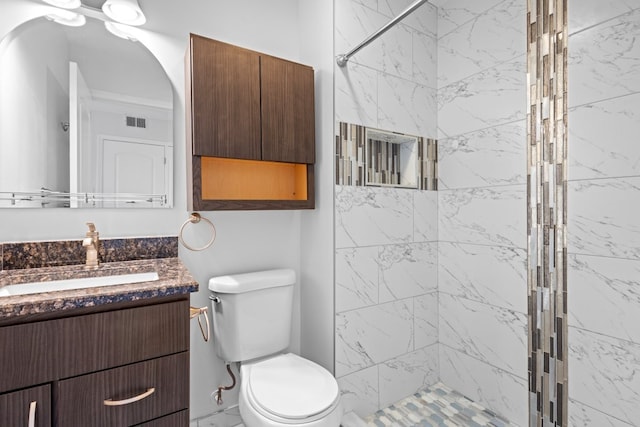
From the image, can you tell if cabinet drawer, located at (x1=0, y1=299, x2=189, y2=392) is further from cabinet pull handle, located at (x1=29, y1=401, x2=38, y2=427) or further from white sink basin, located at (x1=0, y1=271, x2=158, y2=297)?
white sink basin, located at (x1=0, y1=271, x2=158, y2=297)

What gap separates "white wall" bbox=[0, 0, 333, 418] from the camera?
1.42m

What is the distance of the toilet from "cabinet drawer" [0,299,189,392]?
1.46ft

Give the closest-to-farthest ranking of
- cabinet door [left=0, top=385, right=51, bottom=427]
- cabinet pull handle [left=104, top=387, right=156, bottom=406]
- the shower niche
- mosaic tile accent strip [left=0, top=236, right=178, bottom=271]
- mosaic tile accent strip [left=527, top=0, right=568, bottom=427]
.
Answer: cabinet door [left=0, top=385, right=51, bottom=427], cabinet pull handle [left=104, top=387, right=156, bottom=406], mosaic tile accent strip [left=0, top=236, right=178, bottom=271], mosaic tile accent strip [left=527, top=0, right=568, bottom=427], the shower niche

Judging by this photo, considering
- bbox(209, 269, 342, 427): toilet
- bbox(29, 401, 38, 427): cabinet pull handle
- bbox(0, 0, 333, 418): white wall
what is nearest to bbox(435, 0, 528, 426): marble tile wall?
bbox(0, 0, 333, 418): white wall

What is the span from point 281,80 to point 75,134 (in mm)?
947

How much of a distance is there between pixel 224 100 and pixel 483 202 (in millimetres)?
1513

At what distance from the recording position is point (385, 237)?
1.94 metres

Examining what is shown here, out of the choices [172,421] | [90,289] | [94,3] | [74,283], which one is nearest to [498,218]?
[172,421]

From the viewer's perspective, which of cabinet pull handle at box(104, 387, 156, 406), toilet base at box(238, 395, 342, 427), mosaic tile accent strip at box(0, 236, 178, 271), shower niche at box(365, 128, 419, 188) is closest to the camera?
cabinet pull handle at box(104, 387, 156, 406)

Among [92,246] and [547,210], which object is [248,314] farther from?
[547,210]

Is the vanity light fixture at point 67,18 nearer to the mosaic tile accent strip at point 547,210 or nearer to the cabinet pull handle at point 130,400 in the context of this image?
the cabinet pull handle at point 130,400

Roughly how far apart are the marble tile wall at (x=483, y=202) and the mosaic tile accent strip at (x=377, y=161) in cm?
10

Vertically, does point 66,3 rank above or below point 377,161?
above

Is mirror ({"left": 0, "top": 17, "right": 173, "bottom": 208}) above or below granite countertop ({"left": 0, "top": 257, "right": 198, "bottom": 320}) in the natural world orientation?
above
